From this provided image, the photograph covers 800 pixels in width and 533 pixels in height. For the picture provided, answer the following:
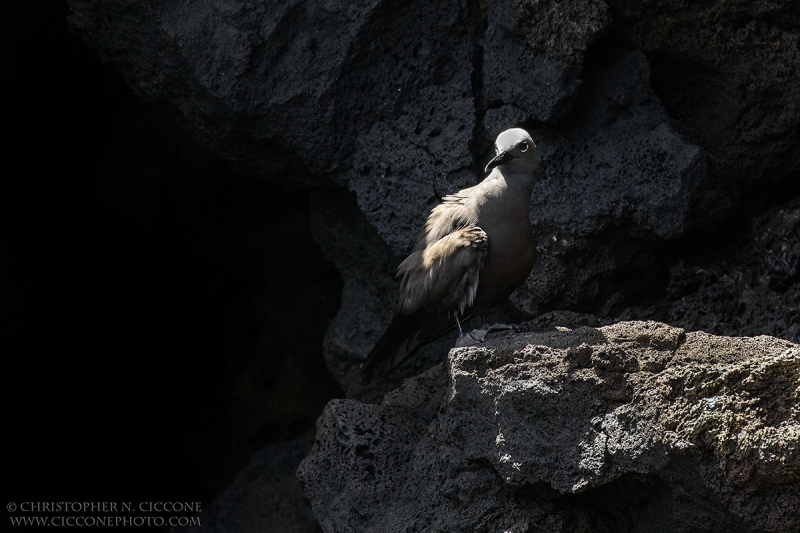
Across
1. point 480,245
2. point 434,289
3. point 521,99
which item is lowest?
point 434,289

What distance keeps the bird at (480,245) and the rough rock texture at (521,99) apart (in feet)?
1.40

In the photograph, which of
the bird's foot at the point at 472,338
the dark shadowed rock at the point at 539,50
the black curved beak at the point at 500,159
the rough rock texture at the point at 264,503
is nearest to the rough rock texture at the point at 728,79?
the dark shadowed rock at the point at 539,50

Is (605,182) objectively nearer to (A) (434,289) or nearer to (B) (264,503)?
(A) (434,289)

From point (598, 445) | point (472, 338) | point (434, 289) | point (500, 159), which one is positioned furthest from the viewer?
point (434, 289)

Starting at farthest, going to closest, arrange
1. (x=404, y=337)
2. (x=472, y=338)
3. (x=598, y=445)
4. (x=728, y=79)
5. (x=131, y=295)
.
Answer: (x=131, y=295) < (x=404, y=337) < (x=728, y=79) < (x=472, y=338) < (x=598, y=445)

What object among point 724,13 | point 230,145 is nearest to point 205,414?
point 230,145

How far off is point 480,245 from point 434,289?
0.38 metres

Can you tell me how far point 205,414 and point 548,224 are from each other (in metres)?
4.00

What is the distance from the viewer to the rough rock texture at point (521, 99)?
541cm

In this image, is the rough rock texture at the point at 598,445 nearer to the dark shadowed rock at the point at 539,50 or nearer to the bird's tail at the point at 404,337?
the bird's tail at the point at 404,337

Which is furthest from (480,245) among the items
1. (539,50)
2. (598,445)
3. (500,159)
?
(598,445)

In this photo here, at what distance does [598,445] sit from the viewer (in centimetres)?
373

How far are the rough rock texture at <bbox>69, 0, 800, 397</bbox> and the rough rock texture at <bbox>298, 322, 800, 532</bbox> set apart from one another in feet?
5.18

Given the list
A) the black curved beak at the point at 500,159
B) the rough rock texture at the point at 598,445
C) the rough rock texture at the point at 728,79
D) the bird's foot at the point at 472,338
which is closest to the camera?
the rough rock texture at the point at 598,445
